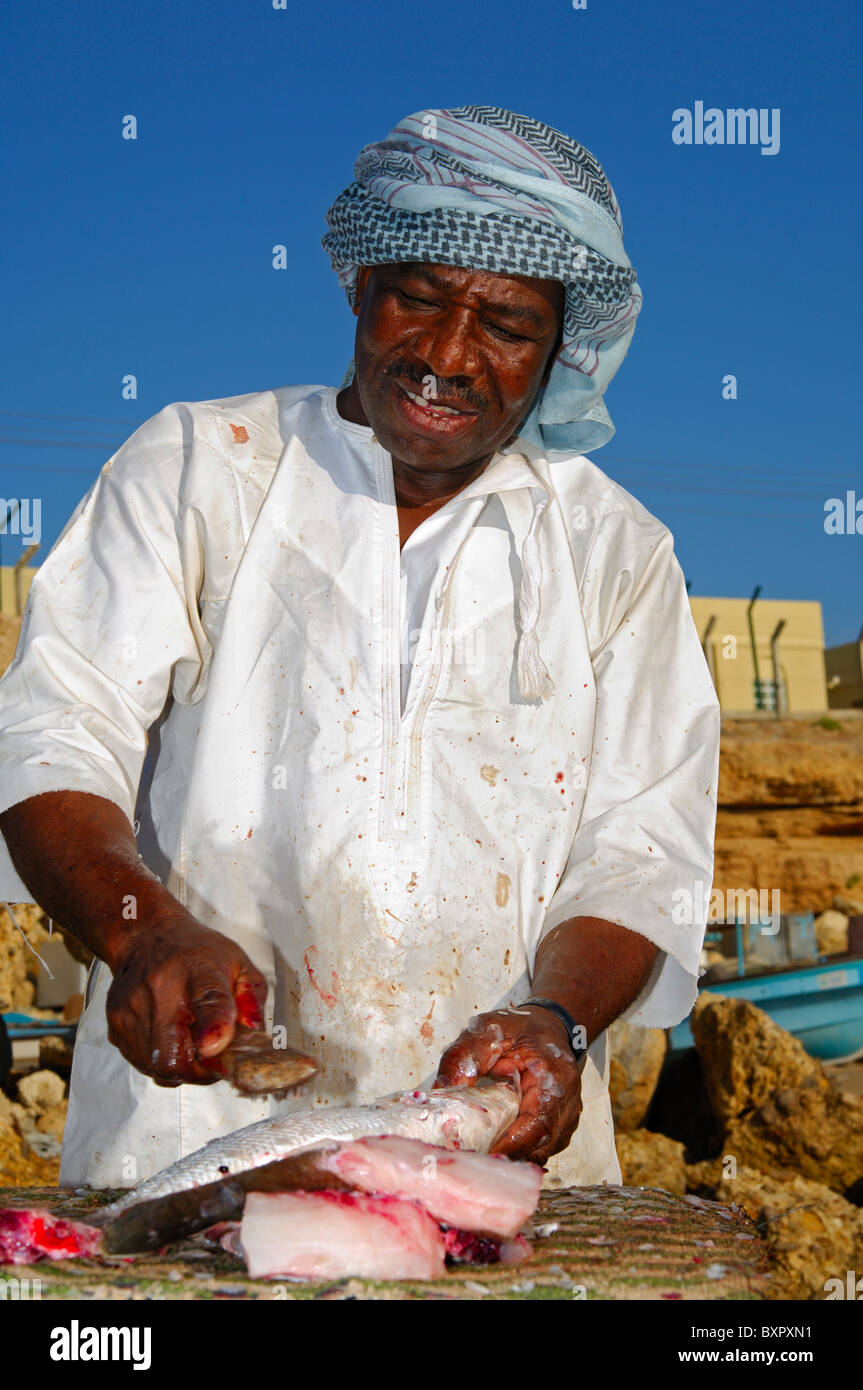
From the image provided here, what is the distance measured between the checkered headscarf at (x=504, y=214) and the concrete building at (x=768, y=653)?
83.7 ft

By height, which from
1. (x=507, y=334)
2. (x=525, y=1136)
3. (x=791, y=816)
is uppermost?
(x=507, y=334)

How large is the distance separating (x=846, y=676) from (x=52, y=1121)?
93.9ft

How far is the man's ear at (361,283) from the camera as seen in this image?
3049 mm

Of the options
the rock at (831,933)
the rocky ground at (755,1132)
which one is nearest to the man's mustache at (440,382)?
the rocky ground at (755,1132)

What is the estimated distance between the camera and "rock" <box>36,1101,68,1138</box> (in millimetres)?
8031

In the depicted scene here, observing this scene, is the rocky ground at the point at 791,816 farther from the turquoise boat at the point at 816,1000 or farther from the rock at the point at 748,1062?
the rock at the point at 748,1062

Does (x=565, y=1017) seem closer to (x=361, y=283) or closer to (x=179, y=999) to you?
(x=179, y=999)

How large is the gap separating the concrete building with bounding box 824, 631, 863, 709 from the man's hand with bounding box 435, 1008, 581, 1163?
3166cm

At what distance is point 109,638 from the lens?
2.75 m

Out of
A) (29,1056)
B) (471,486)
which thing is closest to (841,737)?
(29,1056)

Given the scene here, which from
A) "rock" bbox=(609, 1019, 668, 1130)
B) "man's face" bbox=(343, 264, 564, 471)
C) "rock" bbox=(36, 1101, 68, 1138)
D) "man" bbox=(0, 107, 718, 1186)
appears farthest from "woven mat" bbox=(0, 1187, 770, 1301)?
"rock" bbox=(609, 1019, 668, 1130)

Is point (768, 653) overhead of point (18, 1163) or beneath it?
overhead

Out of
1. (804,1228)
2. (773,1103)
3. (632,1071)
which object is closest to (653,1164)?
(773,1103)

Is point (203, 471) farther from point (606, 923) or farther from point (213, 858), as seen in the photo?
point (606, 923)
